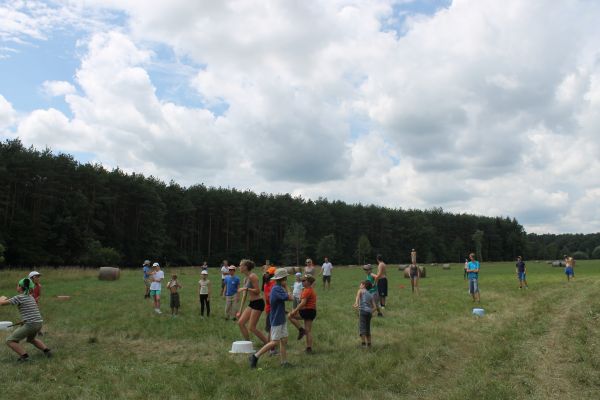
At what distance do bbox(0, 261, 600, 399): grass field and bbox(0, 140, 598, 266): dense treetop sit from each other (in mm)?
40719

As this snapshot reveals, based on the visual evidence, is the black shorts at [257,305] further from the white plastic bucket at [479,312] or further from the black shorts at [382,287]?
the white plastic bucket at [479,312]

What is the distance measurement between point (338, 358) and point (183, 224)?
7541 centimetres

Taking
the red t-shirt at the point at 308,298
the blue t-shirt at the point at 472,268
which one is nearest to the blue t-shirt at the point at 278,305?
the red t-shirt at the point at 308,298

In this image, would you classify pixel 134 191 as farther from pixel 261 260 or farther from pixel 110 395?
pixel 110 395

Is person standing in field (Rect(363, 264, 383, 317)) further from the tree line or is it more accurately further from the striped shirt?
the tree line

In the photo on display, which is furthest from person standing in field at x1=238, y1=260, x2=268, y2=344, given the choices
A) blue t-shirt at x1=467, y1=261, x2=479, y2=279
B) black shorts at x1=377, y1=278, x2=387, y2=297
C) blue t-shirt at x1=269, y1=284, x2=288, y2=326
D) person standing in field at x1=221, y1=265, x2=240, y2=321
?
blue t-shirt at x1=467, y1=261, x2=479, y2=279

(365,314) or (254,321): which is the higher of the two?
(365,314)

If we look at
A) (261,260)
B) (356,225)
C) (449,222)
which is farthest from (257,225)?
(449,222)

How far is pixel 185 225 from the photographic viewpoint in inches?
3236

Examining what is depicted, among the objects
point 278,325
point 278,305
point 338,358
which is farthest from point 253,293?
point 338,358

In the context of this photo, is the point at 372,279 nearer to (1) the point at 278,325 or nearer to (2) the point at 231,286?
(2) the point at 231,286

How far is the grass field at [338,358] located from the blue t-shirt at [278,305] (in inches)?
35.6

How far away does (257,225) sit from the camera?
94.0m

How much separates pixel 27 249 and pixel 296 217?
56625mm
